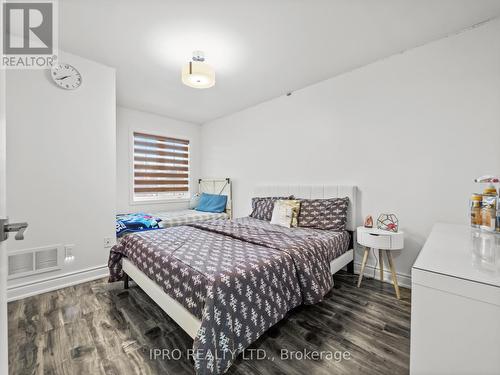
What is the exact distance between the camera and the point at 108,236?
2.60 metres

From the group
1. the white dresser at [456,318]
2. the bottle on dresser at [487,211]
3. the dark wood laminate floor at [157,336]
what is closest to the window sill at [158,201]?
the dark wood laminate floor at [157,336]

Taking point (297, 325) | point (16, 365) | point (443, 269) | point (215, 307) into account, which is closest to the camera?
point (443, 269)

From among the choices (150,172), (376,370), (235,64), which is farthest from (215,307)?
(150,172)

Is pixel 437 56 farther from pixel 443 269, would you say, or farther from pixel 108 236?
pixel 108 236

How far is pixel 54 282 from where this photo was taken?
2.22m

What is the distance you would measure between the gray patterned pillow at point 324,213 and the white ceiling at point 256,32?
1.66 meters

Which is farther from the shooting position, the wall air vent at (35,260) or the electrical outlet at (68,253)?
the electrical outlet at (68,253)

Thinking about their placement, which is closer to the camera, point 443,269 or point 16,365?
point 443,269

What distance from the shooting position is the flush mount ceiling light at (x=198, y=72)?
2.05m

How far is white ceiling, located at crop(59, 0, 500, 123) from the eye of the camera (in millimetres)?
1683

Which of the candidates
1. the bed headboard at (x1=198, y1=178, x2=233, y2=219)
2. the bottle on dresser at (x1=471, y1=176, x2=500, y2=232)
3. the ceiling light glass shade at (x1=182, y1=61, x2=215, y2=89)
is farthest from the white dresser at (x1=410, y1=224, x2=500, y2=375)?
the bed headboard at (x1=198, y1=178, x2=233, y2=219)

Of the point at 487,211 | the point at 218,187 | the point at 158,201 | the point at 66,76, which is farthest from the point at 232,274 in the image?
the point at 158,201

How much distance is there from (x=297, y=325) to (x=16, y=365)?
6.09ft

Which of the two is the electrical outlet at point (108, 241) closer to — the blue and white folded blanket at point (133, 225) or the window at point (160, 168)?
the blue and white folded blanket at point (133, 225)
